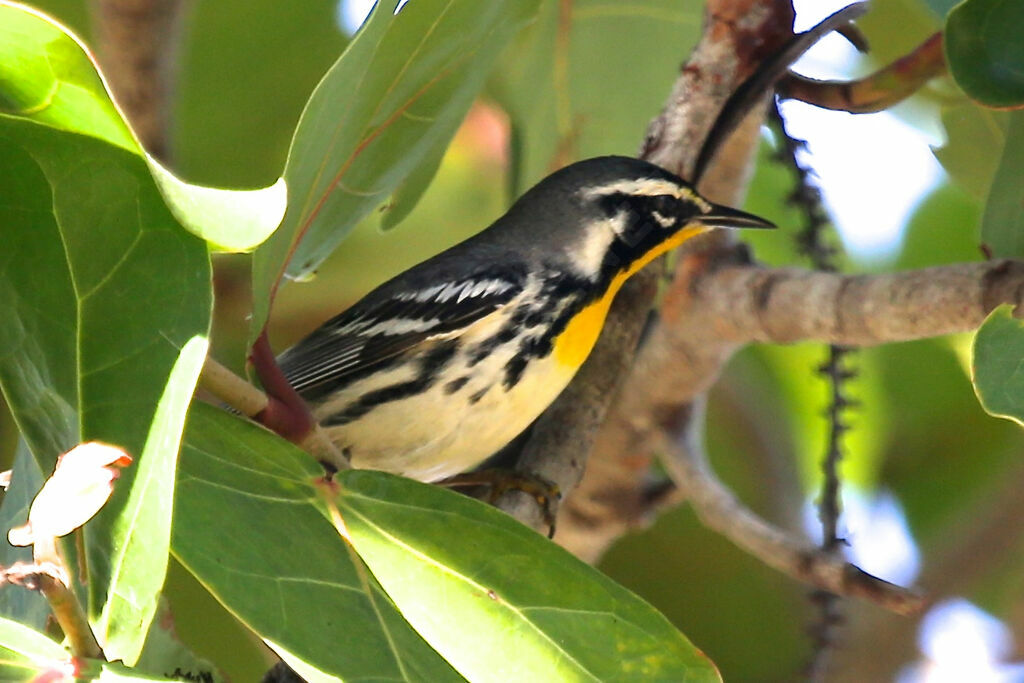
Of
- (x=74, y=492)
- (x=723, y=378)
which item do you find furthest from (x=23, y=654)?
(x=723, y=378)

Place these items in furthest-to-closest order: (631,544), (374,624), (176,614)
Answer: (631,544) < (176,614) < (374,624)

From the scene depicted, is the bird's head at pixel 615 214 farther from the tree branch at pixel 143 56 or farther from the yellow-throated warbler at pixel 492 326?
the tree branch at pixel 143 56

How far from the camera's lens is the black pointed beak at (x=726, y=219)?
8.13 feet

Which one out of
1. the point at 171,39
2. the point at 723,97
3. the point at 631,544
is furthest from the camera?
the point at 631,544

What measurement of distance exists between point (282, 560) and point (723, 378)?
2590 mm

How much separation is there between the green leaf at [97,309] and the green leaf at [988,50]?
96 centimetres

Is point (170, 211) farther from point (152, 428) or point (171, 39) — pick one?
point (171, 39)

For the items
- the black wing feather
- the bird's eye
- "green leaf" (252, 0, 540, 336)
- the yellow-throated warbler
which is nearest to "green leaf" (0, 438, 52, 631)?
"green leaf" (252, 0, 540, 336)

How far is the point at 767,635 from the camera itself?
3432 mm

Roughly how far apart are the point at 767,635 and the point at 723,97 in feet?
5.55

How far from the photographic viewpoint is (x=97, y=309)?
1.23m

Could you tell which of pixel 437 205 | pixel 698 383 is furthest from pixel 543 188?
pixel 437 205

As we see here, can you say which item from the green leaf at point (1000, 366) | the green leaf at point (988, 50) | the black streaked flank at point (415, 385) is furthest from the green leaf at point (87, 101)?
the black streaked flank at point (415, 385)

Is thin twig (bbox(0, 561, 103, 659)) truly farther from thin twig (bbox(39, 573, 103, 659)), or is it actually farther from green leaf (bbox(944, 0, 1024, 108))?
green leaf (bbox(944, 0, 1024, 108))
